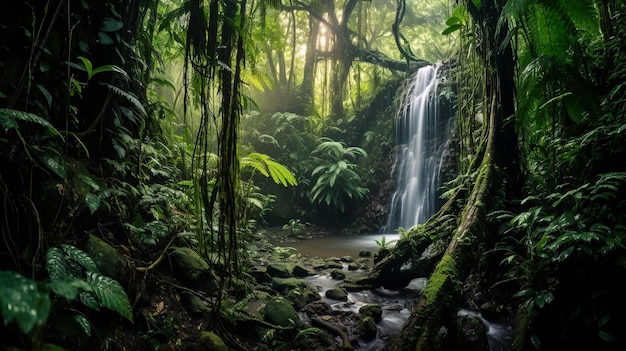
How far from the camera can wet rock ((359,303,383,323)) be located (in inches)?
141

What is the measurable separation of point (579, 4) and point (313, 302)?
354 cm

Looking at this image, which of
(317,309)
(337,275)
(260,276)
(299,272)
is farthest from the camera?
(299,272)

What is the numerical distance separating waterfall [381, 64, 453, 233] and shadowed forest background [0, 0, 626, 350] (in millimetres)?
4568

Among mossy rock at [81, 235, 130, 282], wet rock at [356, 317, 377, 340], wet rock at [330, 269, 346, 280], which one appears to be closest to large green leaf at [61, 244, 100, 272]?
mossy rock at [81, 235, 130, 282]

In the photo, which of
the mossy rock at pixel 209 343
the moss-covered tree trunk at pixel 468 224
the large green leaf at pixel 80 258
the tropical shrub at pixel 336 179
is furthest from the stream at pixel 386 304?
the tropical shrub at pixel 336 179

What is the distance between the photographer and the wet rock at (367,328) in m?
3.31

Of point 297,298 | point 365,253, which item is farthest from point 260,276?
point 365,253

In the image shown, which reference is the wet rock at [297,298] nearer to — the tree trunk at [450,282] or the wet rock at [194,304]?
the wet rock at [194,304]

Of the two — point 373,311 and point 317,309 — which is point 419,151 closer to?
point 373,311

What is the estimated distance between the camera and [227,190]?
2400mm

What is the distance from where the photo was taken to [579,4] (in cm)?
229

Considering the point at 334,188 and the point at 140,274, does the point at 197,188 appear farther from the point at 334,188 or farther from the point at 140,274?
the point at 334,188

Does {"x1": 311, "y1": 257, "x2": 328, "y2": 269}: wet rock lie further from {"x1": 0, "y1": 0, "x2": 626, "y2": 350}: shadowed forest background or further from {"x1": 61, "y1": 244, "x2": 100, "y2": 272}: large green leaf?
{"x1": 61, "y1": 244, "x2": 100, "y2": 272}: large green leaf

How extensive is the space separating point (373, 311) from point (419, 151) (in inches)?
259
